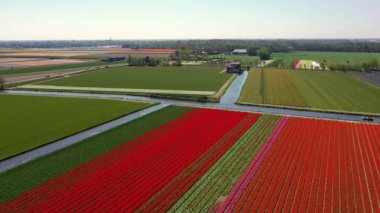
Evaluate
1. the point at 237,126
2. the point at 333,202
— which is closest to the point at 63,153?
the point at 237,126

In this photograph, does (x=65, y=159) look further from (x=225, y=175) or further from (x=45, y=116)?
(x=45, y=116)

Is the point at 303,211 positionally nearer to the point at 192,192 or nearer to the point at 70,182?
the point at 192,192

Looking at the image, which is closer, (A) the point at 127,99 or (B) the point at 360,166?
(B) the point at 360,166

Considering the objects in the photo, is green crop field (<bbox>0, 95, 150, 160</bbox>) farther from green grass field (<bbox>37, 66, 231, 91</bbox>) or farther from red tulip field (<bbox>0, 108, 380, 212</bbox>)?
green grass field (<bbox>37, 66, 231, 91</bbox>)

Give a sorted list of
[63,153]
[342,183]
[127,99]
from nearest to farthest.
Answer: [342,183]
[63,153]
[127,99]

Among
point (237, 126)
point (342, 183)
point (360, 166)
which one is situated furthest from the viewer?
point (237, 126)

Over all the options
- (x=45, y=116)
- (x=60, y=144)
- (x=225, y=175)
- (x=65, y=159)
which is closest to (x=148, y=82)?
(x=45, y=116)
